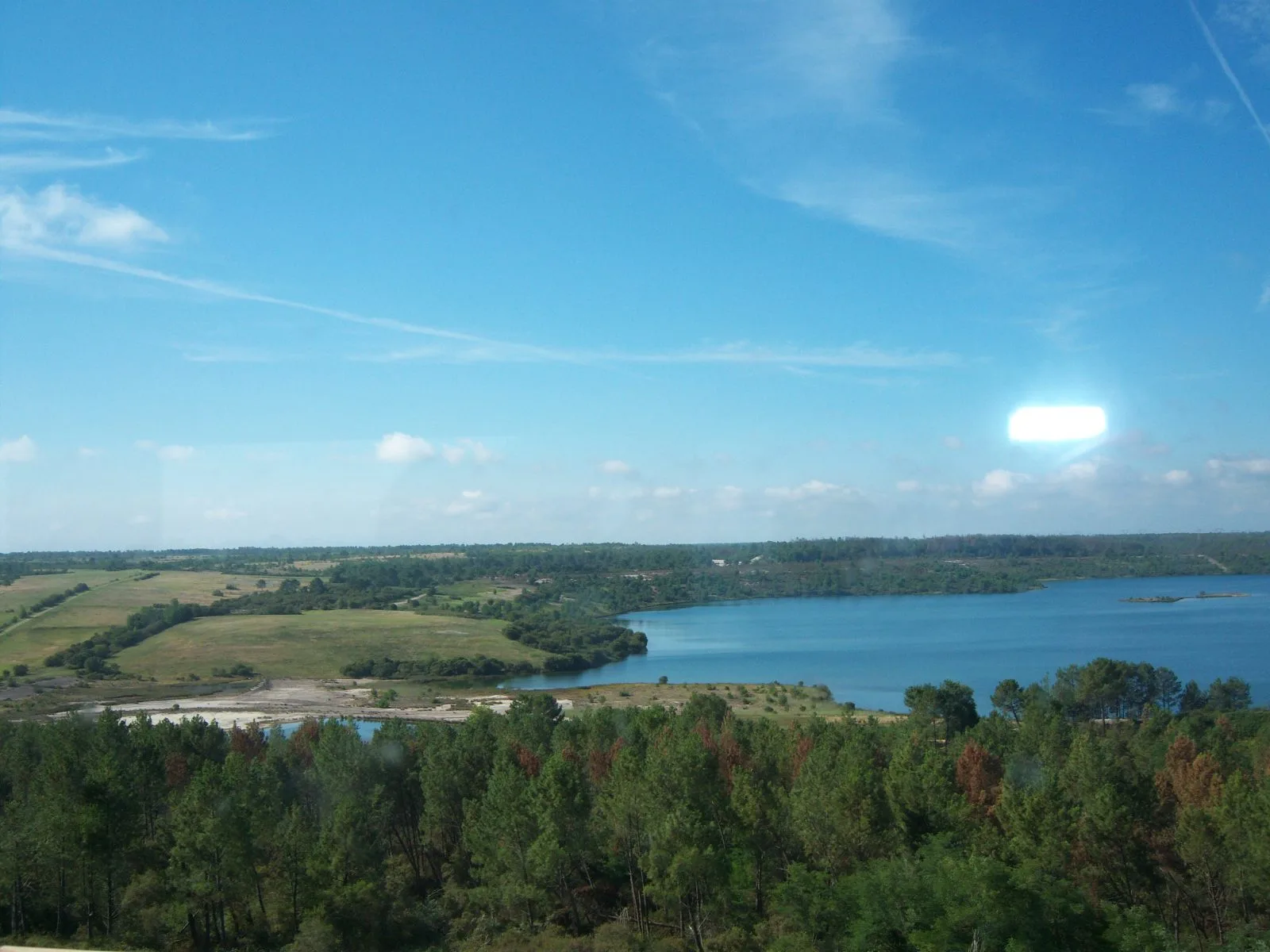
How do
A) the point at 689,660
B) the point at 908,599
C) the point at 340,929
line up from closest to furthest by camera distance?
the point at 340,929 < the point at 689,660 < the point at 908,599

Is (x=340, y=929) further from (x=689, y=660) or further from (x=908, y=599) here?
(x=908, y=599)

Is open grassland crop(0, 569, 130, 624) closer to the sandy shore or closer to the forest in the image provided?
the sandy shore

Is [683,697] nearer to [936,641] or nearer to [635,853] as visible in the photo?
[936,641]

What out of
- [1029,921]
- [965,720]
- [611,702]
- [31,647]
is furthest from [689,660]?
[1029,921]

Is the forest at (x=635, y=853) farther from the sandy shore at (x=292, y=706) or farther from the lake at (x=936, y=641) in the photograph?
the lake at (x=936, y=641)

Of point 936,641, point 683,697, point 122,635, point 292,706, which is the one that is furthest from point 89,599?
point 936,641

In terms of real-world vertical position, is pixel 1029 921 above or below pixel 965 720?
above
